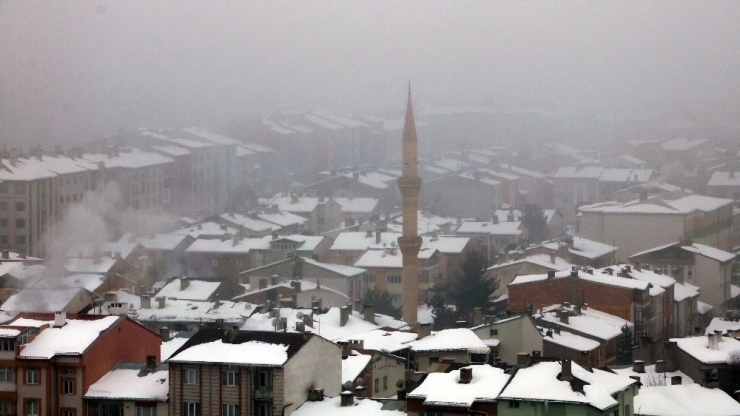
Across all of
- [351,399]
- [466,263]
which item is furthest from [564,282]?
[351,399]

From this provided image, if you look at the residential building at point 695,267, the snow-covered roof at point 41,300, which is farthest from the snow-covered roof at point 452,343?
the residential building at point 695,267

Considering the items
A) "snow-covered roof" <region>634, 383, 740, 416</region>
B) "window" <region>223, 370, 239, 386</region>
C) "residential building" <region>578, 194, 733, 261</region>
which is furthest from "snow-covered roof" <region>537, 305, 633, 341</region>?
"residential building" <region>578, 194, 733, 261</region>

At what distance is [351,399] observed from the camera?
49.1 feet

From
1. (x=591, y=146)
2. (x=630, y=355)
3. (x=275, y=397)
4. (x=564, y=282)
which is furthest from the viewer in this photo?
(x=591, y=146)

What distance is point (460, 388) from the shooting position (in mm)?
14617

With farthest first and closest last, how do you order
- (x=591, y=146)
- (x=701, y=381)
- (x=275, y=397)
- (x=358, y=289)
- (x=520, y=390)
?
(x=591, y=146)
(x=358, y=289)
(x=701, y=381)
(x=275, y=397)
(x=520, y=390)

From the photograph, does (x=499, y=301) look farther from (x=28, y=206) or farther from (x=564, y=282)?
(x=28, y=206)

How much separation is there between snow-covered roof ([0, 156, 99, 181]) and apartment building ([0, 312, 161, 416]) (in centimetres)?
1772

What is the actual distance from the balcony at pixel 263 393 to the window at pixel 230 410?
216 mm

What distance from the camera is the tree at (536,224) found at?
38375 millimetres

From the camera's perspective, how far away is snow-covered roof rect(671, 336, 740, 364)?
1769 cm

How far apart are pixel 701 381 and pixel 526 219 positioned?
70.7 ft

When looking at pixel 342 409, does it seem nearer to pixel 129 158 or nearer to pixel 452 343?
pixel 452 343

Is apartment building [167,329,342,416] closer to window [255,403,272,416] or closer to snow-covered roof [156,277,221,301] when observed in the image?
window [255,403,272,416]
